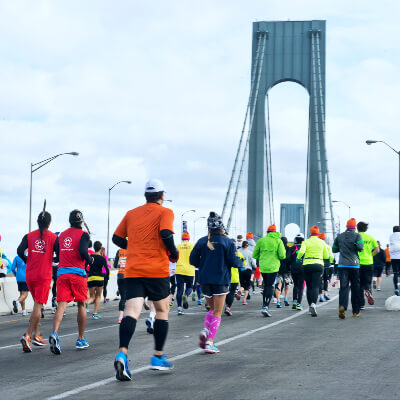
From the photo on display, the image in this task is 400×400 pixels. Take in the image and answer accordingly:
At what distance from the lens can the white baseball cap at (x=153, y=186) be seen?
7.31 meters

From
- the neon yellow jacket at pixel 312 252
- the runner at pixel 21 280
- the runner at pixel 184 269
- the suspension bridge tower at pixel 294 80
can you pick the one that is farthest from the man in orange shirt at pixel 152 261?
the suspension bridge tower at pixel 294 80

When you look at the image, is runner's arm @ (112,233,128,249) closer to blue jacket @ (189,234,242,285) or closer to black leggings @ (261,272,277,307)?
blue jacket @ (189,234,242,285)

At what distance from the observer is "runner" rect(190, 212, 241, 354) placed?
369 inches

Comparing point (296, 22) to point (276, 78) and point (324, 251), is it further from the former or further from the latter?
point (324, 251)

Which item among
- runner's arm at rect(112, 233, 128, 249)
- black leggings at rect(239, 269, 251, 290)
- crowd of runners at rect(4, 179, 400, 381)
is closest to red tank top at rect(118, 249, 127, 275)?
crowd of runners at rect(4, 179, 400, 381)

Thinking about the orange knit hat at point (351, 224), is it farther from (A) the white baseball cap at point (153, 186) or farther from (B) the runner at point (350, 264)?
(A) the white baseball cap at point (153, 186)

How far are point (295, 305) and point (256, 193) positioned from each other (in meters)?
52.4

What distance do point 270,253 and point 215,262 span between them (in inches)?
254

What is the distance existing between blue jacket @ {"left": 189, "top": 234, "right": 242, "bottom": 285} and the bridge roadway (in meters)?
0.88

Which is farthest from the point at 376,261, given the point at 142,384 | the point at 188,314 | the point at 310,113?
the point at 310,113

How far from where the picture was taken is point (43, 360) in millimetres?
8500

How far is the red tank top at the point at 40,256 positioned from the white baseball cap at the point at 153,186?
3.08 meters

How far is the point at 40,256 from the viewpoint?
995 cm

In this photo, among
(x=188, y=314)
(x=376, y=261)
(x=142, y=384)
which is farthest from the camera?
(x=376, y=261)
